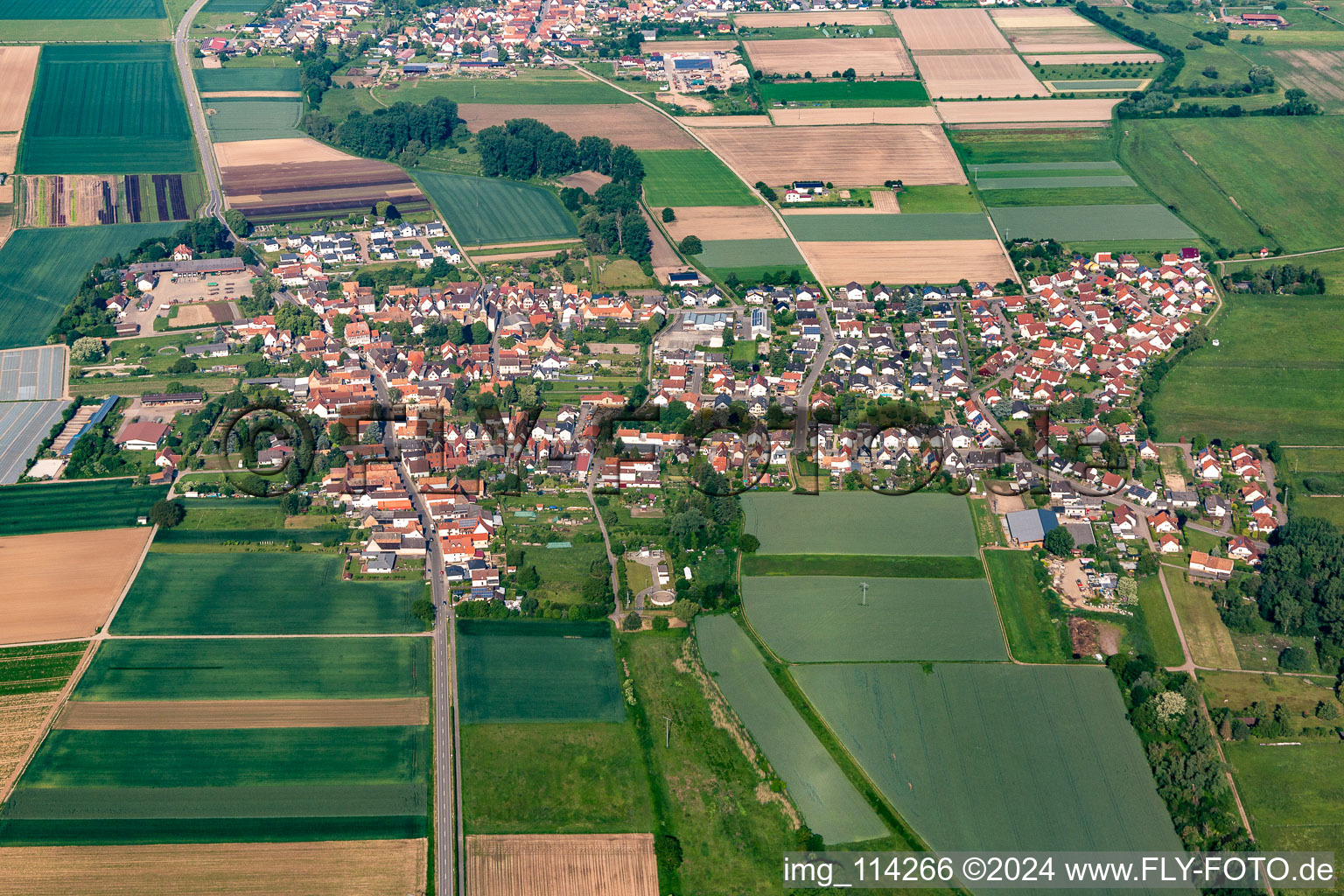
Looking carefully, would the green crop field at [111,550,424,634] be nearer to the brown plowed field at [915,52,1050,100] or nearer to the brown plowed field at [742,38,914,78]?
the brown plowed field at [915,52,1050,100]

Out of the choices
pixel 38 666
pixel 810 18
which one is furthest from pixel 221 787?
pixel 810 18

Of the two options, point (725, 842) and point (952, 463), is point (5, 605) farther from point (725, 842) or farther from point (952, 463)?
point (952, 463)

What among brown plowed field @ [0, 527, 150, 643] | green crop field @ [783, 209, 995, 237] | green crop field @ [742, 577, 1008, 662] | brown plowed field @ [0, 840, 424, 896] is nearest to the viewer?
brown plowed field @ [0, 840, 424, 896]

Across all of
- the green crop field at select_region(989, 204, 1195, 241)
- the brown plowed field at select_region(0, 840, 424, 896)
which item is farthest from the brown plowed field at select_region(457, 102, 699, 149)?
the brown plowed field at select_region(0, 840, 424, 896)

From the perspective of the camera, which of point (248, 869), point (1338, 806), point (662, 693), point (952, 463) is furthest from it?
point (952, 463)

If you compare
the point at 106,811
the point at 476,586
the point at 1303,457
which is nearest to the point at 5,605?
the point at 106,811

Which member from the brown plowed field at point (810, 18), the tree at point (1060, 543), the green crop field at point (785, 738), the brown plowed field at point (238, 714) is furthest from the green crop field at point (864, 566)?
the brown plowed field at point (810, 18)

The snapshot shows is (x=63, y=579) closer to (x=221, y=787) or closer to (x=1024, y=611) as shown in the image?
(x=221, y=787)
